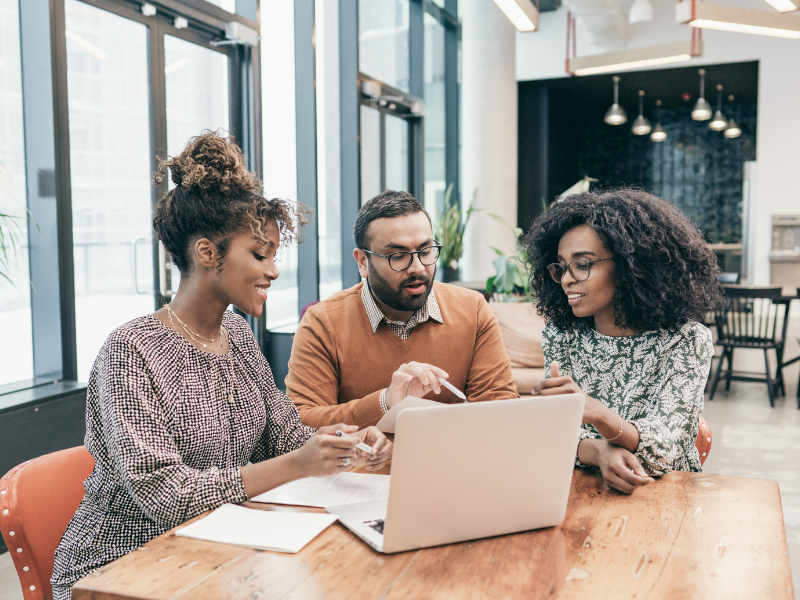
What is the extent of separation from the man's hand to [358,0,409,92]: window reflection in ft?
15.5

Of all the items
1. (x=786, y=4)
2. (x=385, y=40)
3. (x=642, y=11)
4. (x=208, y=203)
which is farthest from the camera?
(x=642, y=11)

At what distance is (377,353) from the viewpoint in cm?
193

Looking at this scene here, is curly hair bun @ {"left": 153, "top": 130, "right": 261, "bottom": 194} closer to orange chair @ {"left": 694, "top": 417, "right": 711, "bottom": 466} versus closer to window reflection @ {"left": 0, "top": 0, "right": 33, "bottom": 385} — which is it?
orange chair @ {"left": 694, "top": 417, "right": 711, "bottom": 466}

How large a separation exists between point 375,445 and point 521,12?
159 inches

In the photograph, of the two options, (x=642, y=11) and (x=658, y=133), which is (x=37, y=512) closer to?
(x=642, y=11)

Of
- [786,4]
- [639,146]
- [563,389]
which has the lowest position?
[563,389]

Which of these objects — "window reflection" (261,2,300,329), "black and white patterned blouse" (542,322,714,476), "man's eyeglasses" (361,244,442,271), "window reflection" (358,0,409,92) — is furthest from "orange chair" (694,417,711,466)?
"window reflection" (358,0,409,92)

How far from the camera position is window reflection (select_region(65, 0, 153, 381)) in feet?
11.3

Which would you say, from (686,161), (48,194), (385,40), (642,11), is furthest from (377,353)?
(686,161)

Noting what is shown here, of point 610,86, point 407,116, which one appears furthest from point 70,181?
point 610,86

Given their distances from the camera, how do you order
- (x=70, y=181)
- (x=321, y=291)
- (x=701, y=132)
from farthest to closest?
1. (x=701, y=132)
2. (x=321, y=291)
3. (x=70, y=181)

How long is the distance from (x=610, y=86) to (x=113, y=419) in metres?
9.10

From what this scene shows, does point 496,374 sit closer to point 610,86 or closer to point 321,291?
point 321,291

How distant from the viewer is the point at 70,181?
3201 mm
